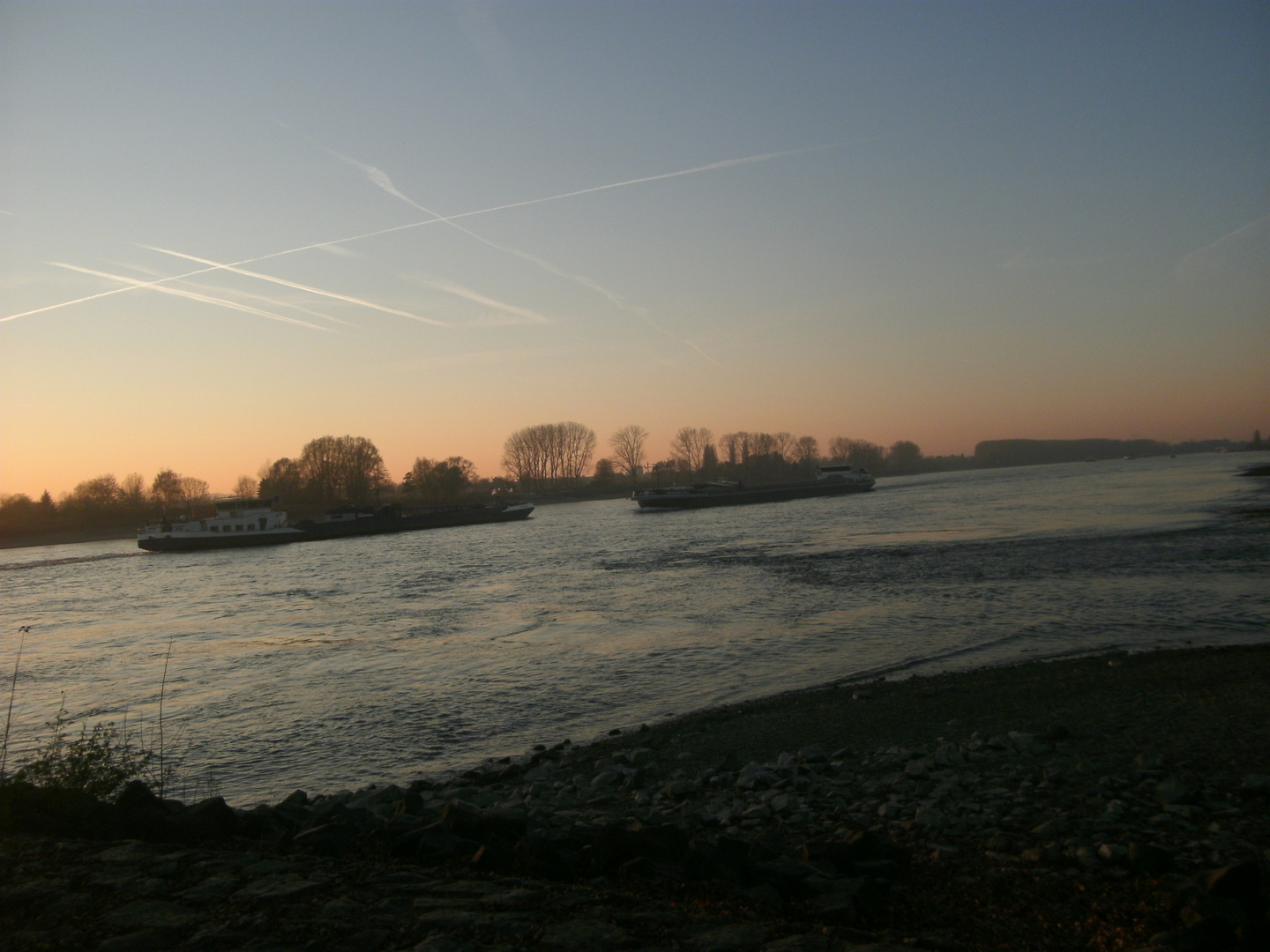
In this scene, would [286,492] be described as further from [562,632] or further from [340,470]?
[562,632]

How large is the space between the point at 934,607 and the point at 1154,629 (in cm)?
446

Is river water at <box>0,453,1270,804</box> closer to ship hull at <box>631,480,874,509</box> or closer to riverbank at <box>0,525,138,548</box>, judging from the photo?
ship hull at <box>631,480,874,509</box>

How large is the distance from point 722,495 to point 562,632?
75.2 metres

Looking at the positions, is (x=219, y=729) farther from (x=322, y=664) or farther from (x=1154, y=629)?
(x=1154, y=629)

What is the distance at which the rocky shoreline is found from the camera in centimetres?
392

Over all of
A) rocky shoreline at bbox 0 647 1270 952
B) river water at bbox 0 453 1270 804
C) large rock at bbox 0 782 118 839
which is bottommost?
river water at bbox 0 453 1270 804

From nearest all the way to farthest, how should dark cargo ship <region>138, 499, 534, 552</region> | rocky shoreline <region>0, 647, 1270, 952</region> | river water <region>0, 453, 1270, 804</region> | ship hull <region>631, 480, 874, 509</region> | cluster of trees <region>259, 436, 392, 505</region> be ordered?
1. rocky shoreline <region>0, 647, 1270, 952</region>
2. river water <region>0, 453, 1270, 804</region>
3. dark cargo ship <region>138, 499, 534, 552</region>
4. ship hull <region>631, 480, 874, 509</region>
5. cluster of trees <region>259, 436, 392, 505</region>

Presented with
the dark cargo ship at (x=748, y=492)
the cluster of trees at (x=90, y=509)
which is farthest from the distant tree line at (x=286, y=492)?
the dark cargo ship at (x=748, y=492)

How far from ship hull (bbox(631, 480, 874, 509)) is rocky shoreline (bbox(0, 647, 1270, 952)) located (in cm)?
8026

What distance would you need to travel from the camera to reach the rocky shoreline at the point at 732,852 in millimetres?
3918

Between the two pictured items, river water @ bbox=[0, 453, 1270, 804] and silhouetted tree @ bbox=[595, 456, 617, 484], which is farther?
silhouetted tree @ bbox=[595, 456, 617, 484]

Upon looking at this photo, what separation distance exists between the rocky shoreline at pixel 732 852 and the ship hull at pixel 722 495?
263 ft

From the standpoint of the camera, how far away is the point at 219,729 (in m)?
11.0

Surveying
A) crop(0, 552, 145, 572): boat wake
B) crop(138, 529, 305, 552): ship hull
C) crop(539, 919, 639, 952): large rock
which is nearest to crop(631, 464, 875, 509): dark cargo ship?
crop(138, 529, 305, 552): ship hull
